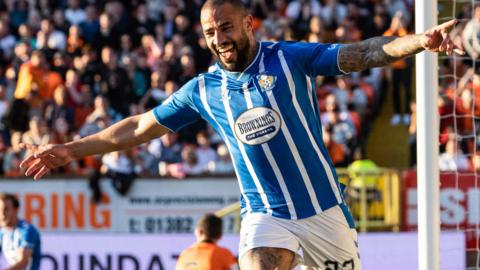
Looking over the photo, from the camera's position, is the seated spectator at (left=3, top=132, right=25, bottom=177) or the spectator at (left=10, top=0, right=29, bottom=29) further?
the spectator at (left=10, top=0, right=29, bottom=29)

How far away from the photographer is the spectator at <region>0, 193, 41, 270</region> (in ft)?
34.1

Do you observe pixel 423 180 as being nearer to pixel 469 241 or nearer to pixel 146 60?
pixel 469 241

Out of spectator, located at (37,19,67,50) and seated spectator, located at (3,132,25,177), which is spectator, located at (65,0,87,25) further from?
seated spectator, located at (3,132,25,177)

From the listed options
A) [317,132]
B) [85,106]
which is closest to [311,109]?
[317,132]

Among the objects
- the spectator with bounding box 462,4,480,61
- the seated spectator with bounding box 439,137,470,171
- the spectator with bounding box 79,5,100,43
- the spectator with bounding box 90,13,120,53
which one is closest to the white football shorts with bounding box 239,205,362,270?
the spectator with bounding box 462,4,480,61

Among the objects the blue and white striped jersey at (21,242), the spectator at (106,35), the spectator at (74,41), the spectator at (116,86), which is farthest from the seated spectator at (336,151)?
the blue and white striped jersey at (21,242)

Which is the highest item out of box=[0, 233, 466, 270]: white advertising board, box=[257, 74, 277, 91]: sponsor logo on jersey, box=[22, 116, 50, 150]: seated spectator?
box=[257, 74, 277, 91]: sponsor logo on jersey

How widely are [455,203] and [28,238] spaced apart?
14.9ft

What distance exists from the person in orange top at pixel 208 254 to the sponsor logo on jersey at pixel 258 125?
4.01 meters

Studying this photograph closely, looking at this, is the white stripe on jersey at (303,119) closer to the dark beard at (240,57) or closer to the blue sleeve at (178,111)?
the dark beard at (240,57)

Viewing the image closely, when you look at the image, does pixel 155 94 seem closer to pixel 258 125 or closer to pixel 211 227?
pixel 211 227

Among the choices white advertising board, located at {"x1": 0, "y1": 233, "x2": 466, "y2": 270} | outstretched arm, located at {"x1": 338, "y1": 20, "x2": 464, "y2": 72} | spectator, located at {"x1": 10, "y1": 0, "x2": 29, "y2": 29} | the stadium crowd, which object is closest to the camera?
outstretched arm, located at {"x1": 338, "y1": 20, "x2": 464, "y2": 72}

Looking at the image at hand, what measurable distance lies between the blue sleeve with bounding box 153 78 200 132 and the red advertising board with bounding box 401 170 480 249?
4303 mm

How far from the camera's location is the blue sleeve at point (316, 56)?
5992 mm
